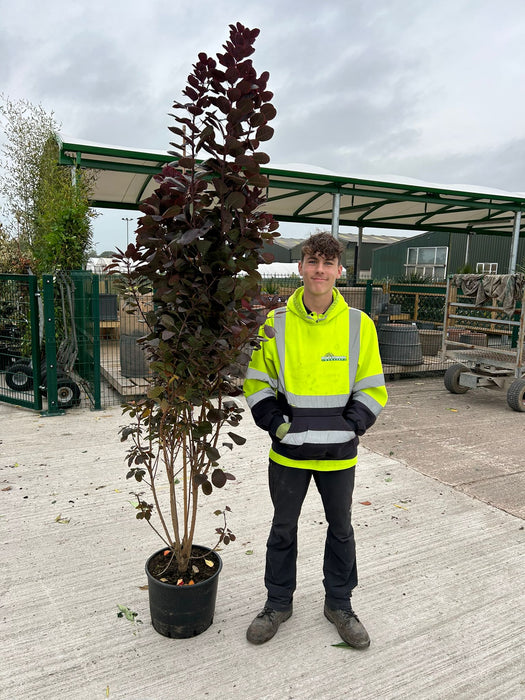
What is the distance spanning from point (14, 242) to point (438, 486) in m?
9.37

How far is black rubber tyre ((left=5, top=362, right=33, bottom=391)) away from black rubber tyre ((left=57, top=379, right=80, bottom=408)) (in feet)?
2.13

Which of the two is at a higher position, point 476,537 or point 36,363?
point 36,363

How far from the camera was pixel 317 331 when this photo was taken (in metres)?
2.52

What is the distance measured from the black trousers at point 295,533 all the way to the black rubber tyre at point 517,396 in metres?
5.51

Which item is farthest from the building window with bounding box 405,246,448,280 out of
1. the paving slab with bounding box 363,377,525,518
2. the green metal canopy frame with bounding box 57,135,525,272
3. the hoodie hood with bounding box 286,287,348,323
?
the hoodie hood with bounding box 286,287,348,323

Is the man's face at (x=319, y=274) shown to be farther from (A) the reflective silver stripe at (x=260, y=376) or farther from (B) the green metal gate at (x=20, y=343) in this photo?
(B) the green metal gate at (x=20, y=343)

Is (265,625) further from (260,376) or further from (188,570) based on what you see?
(260,376)

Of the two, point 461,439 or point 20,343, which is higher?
point 20,343

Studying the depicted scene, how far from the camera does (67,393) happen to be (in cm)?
679

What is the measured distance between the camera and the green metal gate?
21.1ft

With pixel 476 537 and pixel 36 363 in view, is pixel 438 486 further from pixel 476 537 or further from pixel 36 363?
pixel 36 363

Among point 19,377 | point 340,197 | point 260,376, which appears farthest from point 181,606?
point 340,197

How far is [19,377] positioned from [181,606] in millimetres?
5524

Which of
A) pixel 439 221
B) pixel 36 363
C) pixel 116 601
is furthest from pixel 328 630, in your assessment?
Answer: pixel 439 221
